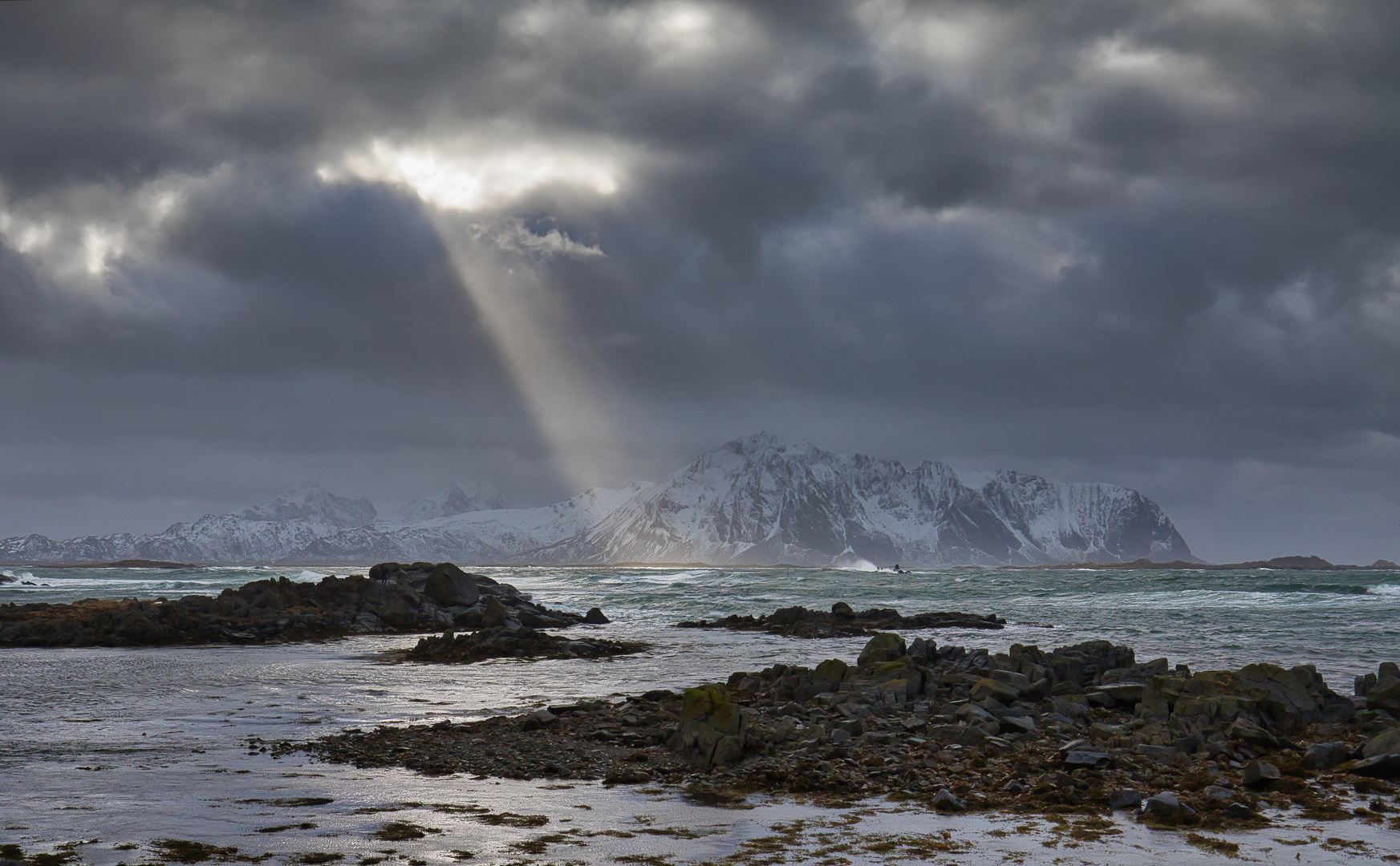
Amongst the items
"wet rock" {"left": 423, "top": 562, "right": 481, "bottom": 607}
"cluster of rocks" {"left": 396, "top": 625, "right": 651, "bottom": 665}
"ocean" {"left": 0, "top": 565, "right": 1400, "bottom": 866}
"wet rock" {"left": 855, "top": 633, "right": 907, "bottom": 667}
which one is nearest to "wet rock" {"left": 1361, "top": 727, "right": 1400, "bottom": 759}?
"ocean" {"left": 0, "top": 565, "right": 1400, "bottom": 866}

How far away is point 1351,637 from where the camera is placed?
121ft

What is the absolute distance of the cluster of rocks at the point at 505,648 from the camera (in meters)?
33.6

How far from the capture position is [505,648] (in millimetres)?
35188

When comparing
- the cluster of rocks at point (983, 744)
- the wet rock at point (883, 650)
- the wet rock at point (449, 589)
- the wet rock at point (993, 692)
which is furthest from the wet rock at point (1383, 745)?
the wet rock at point (449, 589)

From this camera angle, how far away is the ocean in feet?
32.7

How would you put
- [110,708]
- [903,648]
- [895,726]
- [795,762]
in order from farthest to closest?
[903,648] < [110,708] < [895,726] < [795,762]

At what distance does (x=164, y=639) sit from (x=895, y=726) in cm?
3491

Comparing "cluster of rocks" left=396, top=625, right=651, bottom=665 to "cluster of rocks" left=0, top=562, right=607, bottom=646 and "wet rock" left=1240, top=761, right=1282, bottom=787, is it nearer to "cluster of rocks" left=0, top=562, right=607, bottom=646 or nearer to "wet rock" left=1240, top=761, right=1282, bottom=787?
"cluster of rocks" left=0, top=562, right=607, bottom=646

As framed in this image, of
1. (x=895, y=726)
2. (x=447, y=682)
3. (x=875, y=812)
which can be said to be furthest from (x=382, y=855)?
(x=447, y=682)

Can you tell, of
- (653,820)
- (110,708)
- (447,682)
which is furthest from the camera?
(447,682)

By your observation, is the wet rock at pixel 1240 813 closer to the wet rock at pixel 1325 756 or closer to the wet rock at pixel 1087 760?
the wet rock at pixel 1087 760

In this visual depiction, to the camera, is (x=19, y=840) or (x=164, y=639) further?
(x=164, y=639)

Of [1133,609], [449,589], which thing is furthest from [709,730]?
[1133,609]

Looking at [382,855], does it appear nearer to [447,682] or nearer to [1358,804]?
[1358,804]
